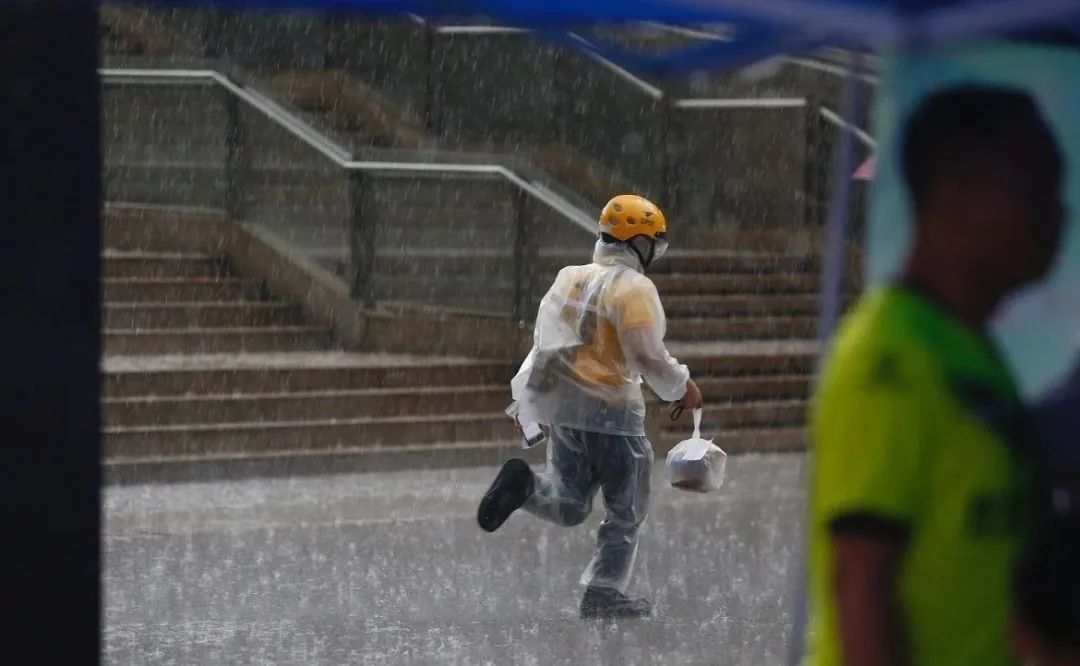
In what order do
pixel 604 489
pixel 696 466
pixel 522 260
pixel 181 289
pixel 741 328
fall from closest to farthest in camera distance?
1. pixel 696 466
2. pixel 604 489
3. pixel 522 260
4. pixel 181 289
5. pixel 741 328

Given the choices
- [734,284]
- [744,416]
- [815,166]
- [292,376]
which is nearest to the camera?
[292,376]

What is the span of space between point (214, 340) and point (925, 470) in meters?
13.0

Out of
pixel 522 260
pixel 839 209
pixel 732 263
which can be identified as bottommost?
pixel 732 263

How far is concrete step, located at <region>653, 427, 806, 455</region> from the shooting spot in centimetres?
A: 1453

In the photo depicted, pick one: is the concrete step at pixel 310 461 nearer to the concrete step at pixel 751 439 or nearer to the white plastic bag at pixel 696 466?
the concrete step at pixel 751 439

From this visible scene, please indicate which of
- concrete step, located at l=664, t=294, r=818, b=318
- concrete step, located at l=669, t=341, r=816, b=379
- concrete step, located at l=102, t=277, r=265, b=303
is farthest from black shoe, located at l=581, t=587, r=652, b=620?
concrete step, located at l=664, t=294, r=818, b=318

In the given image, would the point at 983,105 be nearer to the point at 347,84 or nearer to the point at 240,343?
the point at 240,343

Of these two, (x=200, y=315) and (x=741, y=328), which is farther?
(x=741, y=328)

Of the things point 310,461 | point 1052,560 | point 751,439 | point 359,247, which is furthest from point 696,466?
point 359,247

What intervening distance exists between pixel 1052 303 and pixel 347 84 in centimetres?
1751

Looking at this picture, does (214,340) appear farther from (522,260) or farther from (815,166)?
(815,166)

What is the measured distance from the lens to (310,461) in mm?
13312

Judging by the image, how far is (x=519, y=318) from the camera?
15461mm

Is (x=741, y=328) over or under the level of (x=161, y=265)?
under
